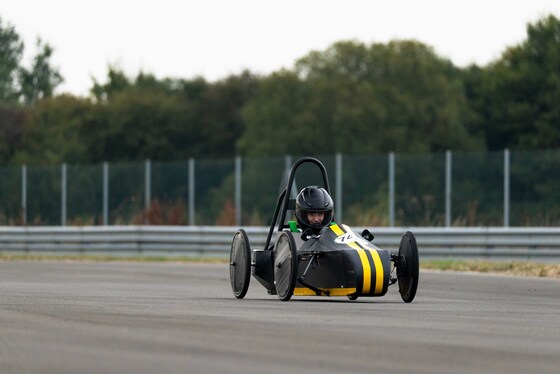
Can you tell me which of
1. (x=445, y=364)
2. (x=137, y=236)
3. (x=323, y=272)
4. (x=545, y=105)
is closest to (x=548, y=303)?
(x=323, y=272)

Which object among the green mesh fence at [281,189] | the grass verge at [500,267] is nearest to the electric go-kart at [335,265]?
the grass verge at [500,267]

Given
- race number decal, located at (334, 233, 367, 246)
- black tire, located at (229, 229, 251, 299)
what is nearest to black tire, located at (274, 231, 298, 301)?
black tire, located at (229, 229, 251, 299)

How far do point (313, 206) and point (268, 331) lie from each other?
15.7 feet

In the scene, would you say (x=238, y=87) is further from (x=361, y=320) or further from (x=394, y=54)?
(x=361, y=320)

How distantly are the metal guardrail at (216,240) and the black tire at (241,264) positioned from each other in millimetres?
12907

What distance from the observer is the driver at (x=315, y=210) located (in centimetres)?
1645

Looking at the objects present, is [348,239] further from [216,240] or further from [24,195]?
[24,195]

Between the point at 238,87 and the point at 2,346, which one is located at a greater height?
the point at 238,87

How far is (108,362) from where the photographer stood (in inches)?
373

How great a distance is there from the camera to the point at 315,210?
1641 cm

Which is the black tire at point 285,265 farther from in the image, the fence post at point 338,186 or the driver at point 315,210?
the fence post at point 338,186

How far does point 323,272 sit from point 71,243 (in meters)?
21.0

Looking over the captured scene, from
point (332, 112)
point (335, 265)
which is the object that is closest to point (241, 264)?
point (335, 265)

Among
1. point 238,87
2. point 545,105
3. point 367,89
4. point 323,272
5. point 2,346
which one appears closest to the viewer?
point 2,346
